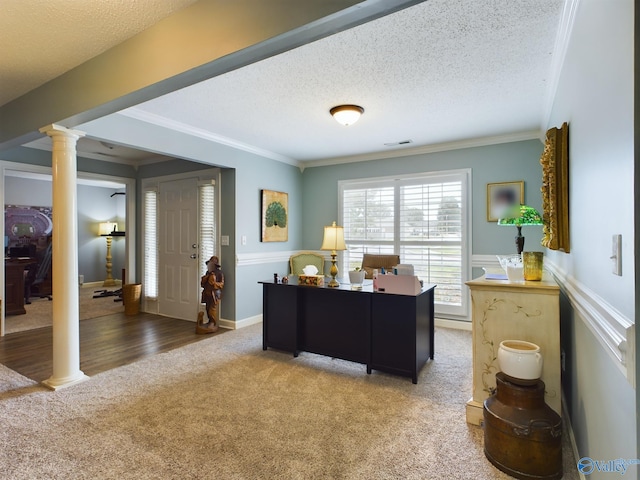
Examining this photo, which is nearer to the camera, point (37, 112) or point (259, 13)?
point (259, 13)

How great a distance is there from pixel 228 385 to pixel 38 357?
229 centimetres

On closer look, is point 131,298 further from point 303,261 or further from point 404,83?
point 404,83

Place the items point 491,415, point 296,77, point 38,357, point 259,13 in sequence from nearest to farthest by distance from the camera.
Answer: point 259,13 → point 491,415 → point 296,77 → point 38,357

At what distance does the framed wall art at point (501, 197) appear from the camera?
4234 mm

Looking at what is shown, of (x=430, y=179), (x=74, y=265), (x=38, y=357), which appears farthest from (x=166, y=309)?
(x=430, y=179)

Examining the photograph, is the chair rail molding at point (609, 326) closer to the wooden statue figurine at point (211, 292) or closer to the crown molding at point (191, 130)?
the wooden statue figurine at point (211, 292)

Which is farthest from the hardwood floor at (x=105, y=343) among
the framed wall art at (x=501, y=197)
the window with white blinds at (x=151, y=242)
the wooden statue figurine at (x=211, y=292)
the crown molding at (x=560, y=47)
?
the crown molding at (x=560, y=47)

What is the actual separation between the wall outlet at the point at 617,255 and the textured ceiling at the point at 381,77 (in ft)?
4.92

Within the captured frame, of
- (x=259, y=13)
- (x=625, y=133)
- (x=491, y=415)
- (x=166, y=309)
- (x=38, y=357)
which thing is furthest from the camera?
(x=166, y=309)

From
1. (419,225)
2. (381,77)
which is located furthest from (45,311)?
(381,77)

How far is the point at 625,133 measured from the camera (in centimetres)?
104

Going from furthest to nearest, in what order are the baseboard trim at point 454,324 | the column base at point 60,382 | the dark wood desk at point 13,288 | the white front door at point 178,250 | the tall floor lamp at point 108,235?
the tall floor lamp at point 108,235 < the dark wood desk at point 13,288 < the white front door at point 178,250 < the baseboard trim at point 454,324 < the column base at point 60,382

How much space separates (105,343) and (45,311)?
269 cm

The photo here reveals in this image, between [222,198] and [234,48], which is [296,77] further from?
[222,198]
